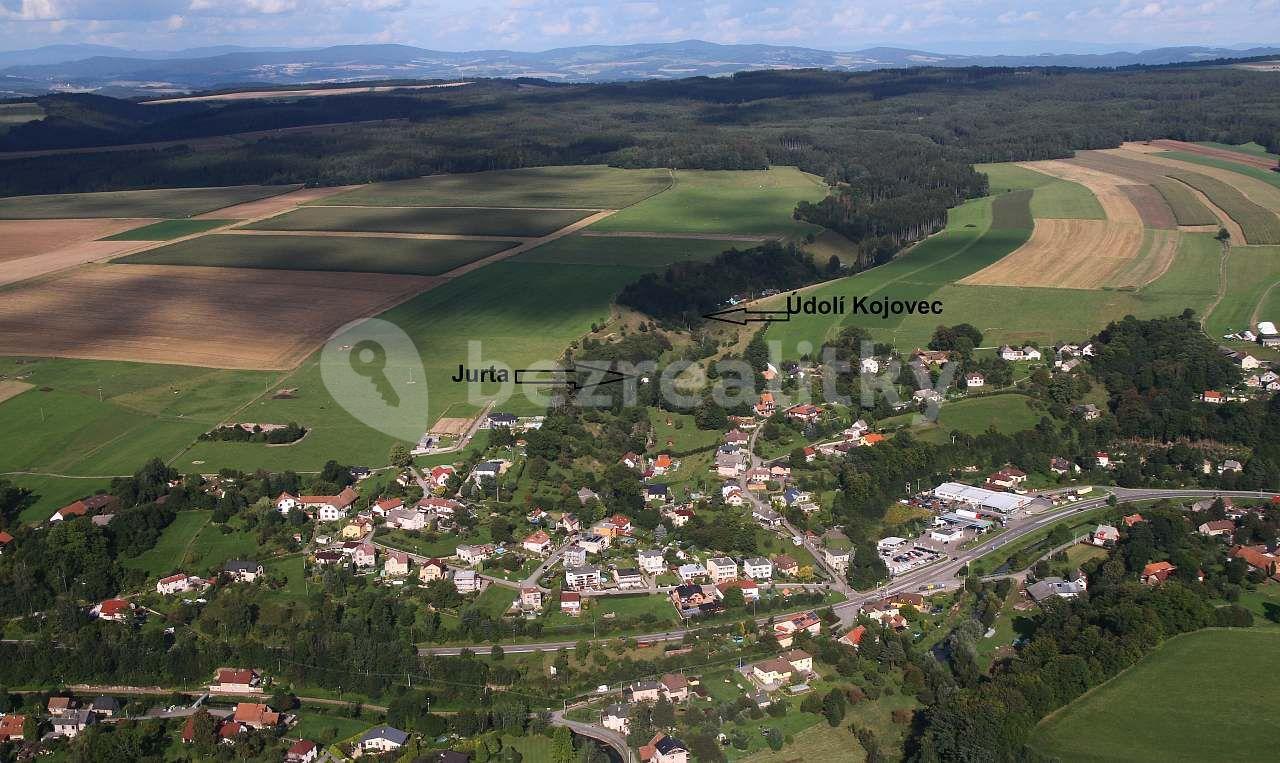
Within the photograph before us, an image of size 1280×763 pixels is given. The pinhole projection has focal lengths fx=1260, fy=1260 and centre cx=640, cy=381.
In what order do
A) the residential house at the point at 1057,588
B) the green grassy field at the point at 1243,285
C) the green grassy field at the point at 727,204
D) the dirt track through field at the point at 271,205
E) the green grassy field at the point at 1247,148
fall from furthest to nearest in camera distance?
1. the green grassy field at the point at 1247,148
2. the dirt track through field at the point at 271,205
3. the green grassy field at the point at 727,204
4. the green grassy field at the point at 1243,285
5. the residential house at the point at 1057,588

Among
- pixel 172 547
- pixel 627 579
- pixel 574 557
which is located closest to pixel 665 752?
pixel 627 579

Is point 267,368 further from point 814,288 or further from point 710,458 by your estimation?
point 814,288

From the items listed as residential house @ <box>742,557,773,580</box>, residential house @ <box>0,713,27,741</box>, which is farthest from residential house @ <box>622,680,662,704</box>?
residential house @ <box>0,713,27,741</box>

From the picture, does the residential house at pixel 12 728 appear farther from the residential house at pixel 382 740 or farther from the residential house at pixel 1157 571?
the residential house at pixel 1157 571

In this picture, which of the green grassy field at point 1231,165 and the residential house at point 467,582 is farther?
the green grassy field at point 1231,165

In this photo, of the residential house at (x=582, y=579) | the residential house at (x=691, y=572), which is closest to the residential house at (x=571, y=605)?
the residential house at (x=582, y=579)

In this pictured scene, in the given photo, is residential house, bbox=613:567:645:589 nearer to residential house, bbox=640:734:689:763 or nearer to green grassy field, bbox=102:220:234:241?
residential house, bbox=640:734:689:763
